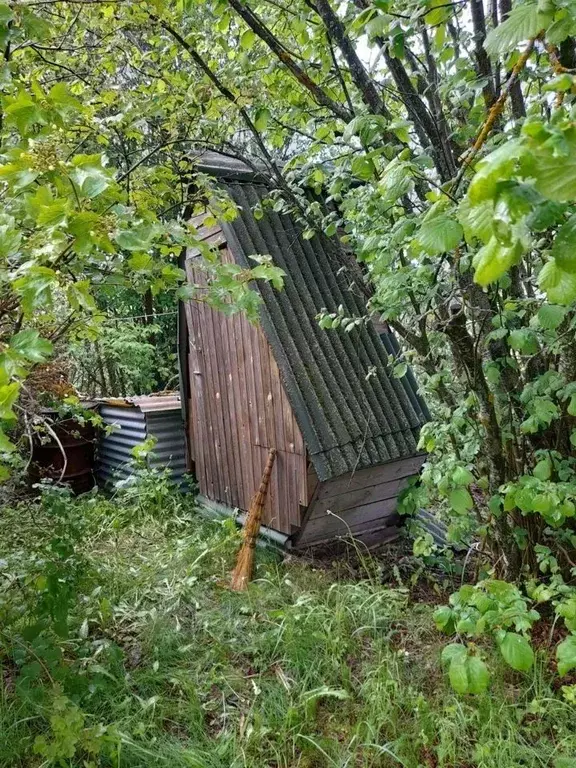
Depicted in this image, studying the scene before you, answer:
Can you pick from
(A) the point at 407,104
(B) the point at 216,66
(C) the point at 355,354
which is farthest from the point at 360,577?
(B) the point at 216,66

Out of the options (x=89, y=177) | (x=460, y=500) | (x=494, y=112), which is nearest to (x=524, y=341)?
(x=460, y=500)

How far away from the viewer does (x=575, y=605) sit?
6.89ft

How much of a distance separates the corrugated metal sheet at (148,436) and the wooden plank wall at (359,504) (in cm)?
229

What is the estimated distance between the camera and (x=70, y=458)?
6172 mm

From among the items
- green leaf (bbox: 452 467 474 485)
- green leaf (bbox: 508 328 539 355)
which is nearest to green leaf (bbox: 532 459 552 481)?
green leaf (bbox: 452 467 474 485)

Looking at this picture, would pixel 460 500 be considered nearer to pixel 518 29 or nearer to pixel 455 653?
pixel 455 653

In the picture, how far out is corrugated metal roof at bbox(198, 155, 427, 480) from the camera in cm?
391

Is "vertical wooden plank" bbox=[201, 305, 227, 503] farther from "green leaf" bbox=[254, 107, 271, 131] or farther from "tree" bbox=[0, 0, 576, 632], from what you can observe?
"green leaf" bbox=[254, 107, 271, 131]

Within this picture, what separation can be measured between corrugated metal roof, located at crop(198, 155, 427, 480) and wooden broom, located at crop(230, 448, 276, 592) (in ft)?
2.02

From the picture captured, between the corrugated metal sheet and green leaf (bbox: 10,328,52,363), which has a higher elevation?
green leaf (bbox: 10,328,52,363)

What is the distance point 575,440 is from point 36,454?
583 centimetres

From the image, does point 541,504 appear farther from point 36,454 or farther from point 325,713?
point 36,454

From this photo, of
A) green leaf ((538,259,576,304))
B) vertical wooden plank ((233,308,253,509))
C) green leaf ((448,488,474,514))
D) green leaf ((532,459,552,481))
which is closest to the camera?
green leaf ((538,259,576,304))

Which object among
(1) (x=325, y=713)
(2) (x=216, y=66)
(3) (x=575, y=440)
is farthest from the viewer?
(2) (x=216, y=66)
